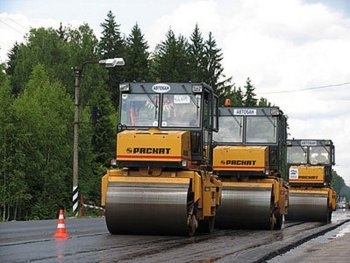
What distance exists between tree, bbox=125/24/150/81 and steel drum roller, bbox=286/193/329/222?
1918 inches

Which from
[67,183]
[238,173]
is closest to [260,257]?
[238,173]

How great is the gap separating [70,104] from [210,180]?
42.9 meters

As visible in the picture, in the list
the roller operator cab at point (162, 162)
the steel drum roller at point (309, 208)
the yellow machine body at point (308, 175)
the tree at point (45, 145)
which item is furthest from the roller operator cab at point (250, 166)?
the tree at point (45, 145)

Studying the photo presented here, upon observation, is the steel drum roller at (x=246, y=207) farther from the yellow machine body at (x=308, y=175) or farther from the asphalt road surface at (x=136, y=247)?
the yellow machine body at (x=308, y=175)

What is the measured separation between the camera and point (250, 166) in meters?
22.1

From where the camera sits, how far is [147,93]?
1828 cm

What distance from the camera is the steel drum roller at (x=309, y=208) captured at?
31.5 meters

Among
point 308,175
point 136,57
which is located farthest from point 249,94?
point 308,175

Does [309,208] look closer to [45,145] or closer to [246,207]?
[246,207]

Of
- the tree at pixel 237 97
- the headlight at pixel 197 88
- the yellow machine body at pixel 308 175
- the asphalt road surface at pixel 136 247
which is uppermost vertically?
the tree at pixel 237 97

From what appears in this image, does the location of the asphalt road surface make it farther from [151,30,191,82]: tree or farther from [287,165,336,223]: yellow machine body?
[151,30,191,82]: tree

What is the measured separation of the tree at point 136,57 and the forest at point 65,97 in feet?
0.34

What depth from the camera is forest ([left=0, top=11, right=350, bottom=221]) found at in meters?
51.1

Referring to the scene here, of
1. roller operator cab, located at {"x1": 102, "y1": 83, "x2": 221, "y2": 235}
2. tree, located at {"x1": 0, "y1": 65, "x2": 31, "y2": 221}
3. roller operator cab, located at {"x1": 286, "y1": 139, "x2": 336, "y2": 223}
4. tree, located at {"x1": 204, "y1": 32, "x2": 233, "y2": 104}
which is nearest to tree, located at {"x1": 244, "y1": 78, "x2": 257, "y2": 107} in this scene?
tree, located at {"x1": 204, "y1": 32, "x2": 233, "y2": 104}
